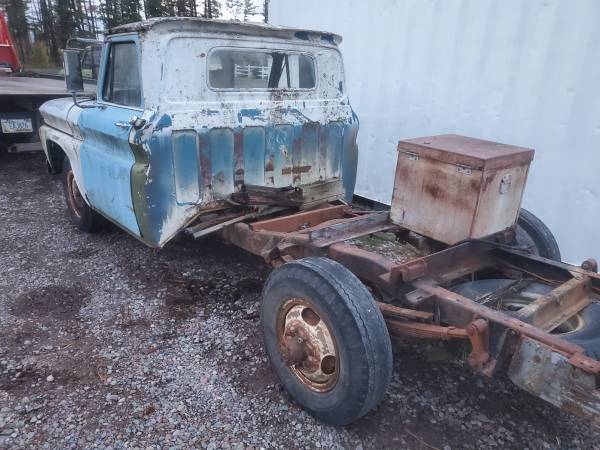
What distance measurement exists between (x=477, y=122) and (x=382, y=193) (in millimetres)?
1449

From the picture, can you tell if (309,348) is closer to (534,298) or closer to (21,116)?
(534,298)

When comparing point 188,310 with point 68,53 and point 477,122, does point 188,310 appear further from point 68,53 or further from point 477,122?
point 477,122

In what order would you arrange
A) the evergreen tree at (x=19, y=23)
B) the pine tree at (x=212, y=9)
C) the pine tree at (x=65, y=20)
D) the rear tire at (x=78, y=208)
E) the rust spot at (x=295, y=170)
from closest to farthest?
the rust spot at (x=295, y=170)
the rear tire at (x=78, y=208)
the pine tree at (x=65, y=20)
the evergreen tree at (x=19, y=23)
the pine tree at (x=212, y=9)

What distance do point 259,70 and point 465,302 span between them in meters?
2.43

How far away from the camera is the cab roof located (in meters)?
3.04

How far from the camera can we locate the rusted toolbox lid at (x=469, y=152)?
96.8 inches

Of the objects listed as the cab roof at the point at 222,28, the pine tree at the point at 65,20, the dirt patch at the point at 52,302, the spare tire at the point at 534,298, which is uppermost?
the pine tree at the point at 65,20

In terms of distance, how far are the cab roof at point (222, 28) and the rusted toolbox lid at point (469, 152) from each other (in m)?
1.47

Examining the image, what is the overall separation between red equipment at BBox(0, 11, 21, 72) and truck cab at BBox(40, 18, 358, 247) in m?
8.28

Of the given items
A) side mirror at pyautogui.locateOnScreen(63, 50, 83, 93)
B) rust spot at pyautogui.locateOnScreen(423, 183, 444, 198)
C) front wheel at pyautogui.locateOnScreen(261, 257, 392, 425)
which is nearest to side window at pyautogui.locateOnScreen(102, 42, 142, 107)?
side mirror at pyautogui.locateOnScreen(63, 50, 83, 93)

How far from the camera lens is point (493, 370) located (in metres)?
2.05

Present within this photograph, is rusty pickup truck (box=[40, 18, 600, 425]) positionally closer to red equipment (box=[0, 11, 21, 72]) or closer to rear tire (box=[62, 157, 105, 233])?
rear tire (box=[62, 157, 105, 233])

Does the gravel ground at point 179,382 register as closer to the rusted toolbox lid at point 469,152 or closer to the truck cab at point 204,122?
the truck cab at point 204,122

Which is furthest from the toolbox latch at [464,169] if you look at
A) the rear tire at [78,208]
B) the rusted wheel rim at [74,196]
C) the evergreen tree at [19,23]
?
the evergreen tree at [19,23]
